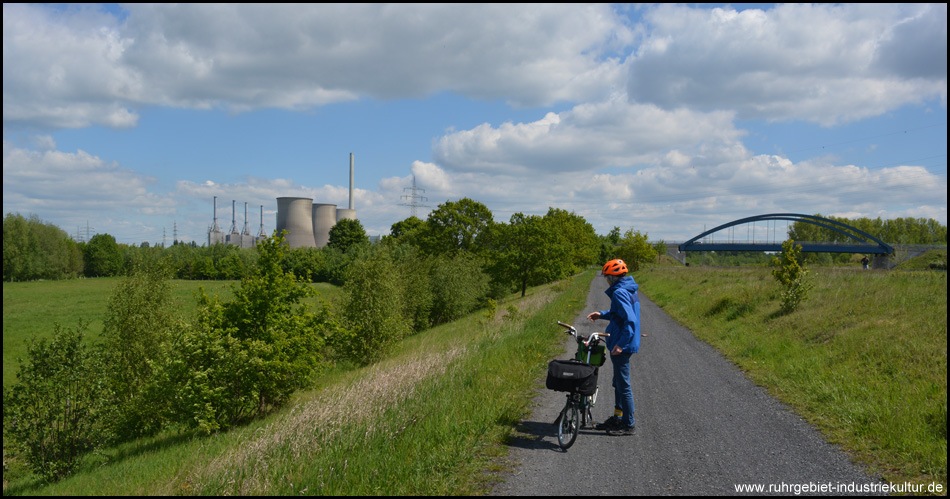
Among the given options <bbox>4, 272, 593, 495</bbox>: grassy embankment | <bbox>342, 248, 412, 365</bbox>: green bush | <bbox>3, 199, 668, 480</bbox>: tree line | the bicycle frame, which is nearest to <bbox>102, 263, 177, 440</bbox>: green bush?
<bbox>3, 199, 668, 480</bbox>: tree line

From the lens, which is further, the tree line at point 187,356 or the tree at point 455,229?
the tree at point 455,229

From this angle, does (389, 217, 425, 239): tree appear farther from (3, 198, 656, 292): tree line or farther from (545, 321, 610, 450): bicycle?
(545, 321, 610, 450): bicycle

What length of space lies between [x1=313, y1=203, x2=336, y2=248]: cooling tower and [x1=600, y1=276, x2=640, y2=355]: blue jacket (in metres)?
108

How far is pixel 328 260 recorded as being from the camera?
85.4 metres

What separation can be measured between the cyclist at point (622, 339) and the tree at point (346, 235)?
87480mm

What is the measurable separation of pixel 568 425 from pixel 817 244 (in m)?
104

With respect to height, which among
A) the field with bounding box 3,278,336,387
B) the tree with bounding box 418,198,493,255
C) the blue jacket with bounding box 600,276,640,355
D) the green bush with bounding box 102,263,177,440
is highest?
the tree with bounding box 418,198,493,255

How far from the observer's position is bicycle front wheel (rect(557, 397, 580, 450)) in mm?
6051

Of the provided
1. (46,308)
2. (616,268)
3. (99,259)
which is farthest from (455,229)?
(99,259)

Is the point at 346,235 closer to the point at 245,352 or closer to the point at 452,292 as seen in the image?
the point at 452,292

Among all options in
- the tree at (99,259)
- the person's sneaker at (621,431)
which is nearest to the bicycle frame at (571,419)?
the person's sneaker at (621,431)

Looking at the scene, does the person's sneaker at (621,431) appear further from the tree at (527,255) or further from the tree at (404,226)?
the tree at (404,226)

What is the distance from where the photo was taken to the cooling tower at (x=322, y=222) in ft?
364

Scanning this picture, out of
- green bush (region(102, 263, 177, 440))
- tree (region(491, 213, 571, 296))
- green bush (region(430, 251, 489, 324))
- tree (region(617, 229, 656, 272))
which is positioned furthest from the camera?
tree (region(617, 229, 656, 272))
